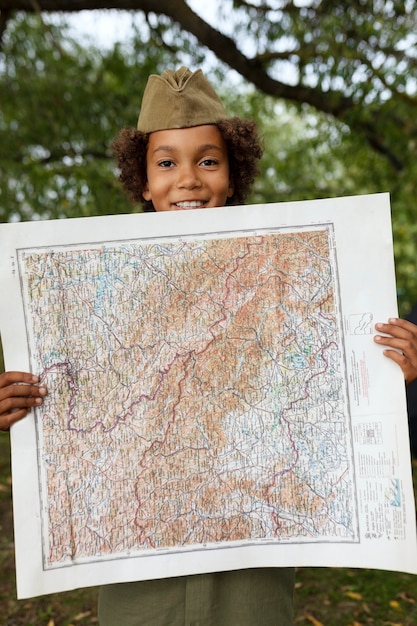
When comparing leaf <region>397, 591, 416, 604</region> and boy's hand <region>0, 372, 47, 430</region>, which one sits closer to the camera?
boy's hand <region>0, 372, 47, 430</region>

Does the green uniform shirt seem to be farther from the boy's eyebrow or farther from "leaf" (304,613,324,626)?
"leaf" (304,613,324,626)

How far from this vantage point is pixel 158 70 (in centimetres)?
413

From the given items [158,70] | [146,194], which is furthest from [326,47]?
[146,194]

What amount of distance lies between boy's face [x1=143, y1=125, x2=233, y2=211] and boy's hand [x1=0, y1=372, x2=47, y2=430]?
0.51 meters

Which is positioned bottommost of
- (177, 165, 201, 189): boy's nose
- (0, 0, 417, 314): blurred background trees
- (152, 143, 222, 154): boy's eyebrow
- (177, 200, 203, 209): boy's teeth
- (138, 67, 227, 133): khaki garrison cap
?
(177, 200, 203, 209): boy's teeth

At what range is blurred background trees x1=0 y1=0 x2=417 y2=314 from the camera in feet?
11.8

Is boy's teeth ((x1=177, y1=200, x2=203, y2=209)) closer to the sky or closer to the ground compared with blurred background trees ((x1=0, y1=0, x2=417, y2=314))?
closer to the ground

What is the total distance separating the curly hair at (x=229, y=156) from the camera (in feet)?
5.25

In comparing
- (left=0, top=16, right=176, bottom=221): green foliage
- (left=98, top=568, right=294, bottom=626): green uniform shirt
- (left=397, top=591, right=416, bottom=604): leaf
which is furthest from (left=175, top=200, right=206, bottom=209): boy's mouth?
(left=0, top=16, right=176, bottom=221): green foliage

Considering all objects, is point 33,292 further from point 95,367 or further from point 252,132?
point 252,132

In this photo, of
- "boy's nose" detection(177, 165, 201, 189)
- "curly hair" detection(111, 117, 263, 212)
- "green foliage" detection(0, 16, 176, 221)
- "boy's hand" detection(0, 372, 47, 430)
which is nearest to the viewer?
"boy's hand" detection(0, 372, 47, 430)

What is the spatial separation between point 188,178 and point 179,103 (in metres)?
0.19

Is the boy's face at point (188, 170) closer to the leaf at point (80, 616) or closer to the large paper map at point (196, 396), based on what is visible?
the large paper map at point (196, 396)

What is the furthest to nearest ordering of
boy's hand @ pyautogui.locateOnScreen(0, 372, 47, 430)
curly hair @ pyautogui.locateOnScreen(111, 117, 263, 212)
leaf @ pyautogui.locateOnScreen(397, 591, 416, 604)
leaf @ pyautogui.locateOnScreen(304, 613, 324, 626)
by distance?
leaf @ pyautogui.locateOnScreen(397, 591, 416, 604) < leaf @ pyautogui.locateOnScreen(304, 613, 324, 626) < curly hair @ pyautogui.locateOnScreen(111, 117, 263, 212) < boy's hand @ pyautogui.locateOnScreen(0, 372, 47, 430)
